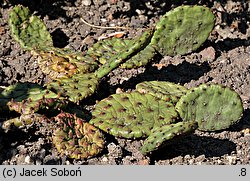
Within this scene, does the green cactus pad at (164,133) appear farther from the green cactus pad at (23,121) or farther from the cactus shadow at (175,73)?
the cactus shadow at (175,73)

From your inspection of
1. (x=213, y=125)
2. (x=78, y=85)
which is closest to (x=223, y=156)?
(x=213, y=125)

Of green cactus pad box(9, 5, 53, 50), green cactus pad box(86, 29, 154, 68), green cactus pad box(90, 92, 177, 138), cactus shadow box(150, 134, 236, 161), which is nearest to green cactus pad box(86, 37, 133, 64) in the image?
green cactus pad box(86, 29, 154, 68)

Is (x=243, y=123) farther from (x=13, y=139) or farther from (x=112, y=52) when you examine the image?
(x=13, y=139)

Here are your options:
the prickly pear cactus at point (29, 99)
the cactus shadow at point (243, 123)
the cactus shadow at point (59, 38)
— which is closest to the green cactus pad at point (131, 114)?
the prickly pear cactus at point (29, 99)

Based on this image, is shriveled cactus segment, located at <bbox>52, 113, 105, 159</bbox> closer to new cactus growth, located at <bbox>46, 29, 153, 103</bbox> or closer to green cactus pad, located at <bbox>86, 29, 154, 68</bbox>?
new cactus growth, located at <bbox>46, 29, 153, 103</bbox>

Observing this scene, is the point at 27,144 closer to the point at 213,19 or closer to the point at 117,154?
Result: the point at 117,154
